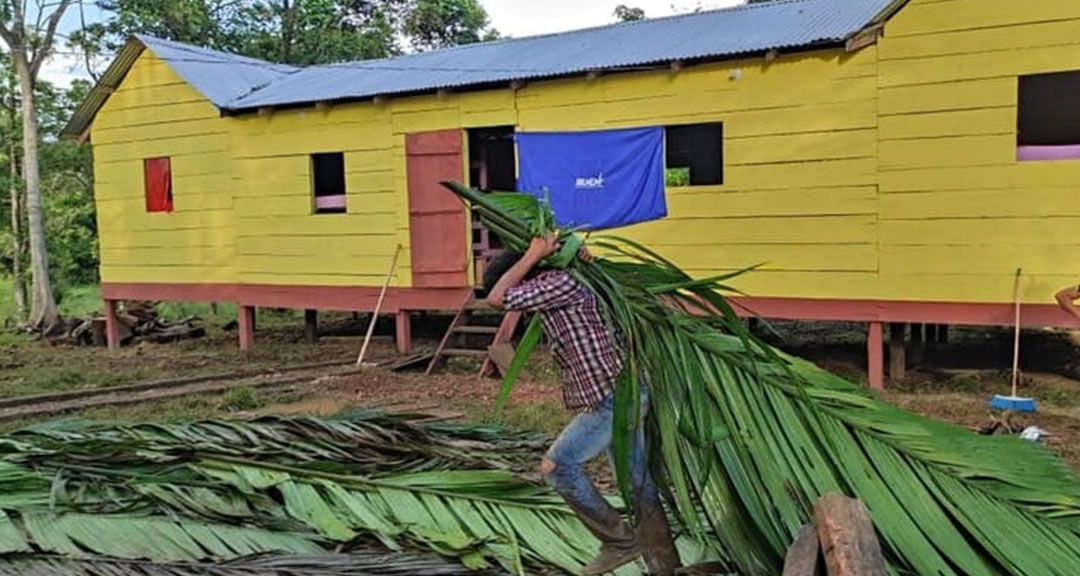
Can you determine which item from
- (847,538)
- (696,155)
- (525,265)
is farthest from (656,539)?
(696,155)

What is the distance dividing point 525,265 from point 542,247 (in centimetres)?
9

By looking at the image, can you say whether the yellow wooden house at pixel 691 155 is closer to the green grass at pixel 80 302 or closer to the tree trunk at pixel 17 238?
the tree trunk at pixel 17 238

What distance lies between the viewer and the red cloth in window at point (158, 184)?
13.5 m

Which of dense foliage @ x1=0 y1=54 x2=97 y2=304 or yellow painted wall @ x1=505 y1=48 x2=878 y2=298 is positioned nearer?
yellow painted wall @ x1=505 y1=48 x2=878 y2=298

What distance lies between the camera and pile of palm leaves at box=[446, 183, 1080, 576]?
9.39 feet

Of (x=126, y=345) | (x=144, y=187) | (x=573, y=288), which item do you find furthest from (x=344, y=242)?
(x=573, y=288)

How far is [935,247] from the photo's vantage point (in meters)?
8.56

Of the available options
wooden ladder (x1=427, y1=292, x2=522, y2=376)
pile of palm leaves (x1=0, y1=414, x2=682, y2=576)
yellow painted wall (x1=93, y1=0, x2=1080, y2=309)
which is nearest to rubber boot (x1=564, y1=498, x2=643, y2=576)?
pile of palm leaves (x1=0, y1=414, x2=682, y2=576)

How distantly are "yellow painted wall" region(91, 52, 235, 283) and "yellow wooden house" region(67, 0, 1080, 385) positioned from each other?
4 centimetres

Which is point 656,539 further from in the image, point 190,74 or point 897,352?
point 190,74

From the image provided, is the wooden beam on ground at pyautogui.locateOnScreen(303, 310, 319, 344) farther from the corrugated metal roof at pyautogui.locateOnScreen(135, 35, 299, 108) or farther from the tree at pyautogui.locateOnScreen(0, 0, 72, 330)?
the tree at pyautogui.locateOnScreen(0, 0, 72, 330)

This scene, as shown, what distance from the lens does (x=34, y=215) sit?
16344 mm

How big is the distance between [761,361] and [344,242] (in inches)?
381

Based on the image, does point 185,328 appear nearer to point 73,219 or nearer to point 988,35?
point 73,219
